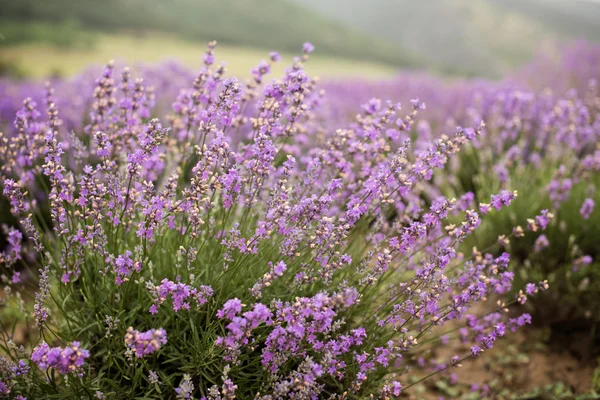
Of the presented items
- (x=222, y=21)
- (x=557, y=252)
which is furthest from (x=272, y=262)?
(x=222, y=21)

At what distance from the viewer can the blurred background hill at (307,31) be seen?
33.4 ft

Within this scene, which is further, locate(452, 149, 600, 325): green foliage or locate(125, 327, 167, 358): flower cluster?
locate(452, 149, 600, 325): green foliage

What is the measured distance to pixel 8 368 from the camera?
175cm

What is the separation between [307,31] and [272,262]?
54.4ft

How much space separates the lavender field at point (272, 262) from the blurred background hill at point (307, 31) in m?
6.37

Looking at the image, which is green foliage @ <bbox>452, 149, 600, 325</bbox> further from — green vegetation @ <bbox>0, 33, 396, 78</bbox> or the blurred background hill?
the blurred background hill

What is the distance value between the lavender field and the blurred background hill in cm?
637

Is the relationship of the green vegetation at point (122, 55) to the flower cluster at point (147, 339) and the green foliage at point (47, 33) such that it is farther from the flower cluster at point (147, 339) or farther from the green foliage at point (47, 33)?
the flower cluster at point (147, 339)

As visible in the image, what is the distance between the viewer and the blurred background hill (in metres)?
10.2

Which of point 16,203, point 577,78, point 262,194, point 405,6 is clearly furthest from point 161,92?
point 405,6

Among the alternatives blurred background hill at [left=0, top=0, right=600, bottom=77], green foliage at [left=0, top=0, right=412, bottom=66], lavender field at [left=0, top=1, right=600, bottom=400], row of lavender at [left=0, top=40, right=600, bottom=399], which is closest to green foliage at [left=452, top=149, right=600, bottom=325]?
lavender field at [left=0, top=1, right=600, bottom=400]

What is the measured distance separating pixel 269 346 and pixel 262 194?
128 cm

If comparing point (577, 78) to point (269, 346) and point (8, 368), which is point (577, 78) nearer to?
point (269, 346)

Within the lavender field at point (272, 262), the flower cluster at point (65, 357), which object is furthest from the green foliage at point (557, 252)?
the flower cluster at point (65, 357)
